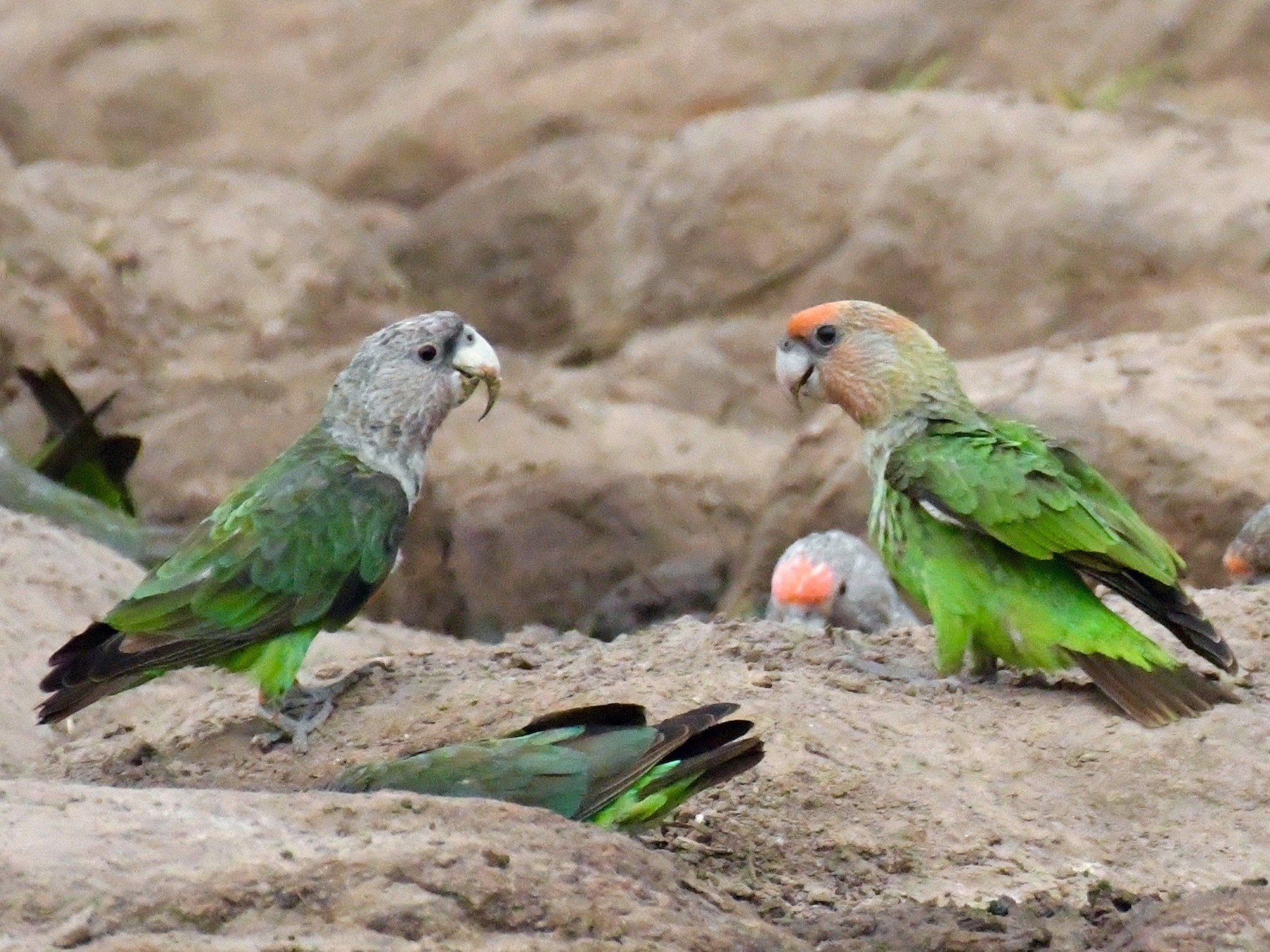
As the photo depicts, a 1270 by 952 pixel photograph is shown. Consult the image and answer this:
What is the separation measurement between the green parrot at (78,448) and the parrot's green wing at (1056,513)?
4.44 m

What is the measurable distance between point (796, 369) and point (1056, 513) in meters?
1.17

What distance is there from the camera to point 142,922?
12.0 feet

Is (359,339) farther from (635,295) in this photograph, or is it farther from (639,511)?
(639,511)

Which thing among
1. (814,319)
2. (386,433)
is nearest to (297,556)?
(386,433)

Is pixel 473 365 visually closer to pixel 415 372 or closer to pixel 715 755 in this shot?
pixel 415 372

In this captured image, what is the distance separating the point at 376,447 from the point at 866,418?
1613mm

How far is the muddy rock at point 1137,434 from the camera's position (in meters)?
8.53

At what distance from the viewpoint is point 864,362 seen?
6598mm

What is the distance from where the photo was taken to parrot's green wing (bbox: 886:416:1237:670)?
5.89 meters

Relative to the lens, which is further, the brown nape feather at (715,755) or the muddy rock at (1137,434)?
the muddy rock at (1137,434)

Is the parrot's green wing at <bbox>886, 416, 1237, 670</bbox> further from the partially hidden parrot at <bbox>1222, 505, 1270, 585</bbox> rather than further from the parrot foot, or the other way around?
the parrot foot

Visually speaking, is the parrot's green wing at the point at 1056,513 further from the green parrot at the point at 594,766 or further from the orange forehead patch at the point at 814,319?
the green parrot at the point at 594,766

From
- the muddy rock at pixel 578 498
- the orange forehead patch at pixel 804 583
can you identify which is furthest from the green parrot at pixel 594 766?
the muddy rock at pixel 578 498

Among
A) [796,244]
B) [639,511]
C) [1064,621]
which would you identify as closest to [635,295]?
[796,244]
